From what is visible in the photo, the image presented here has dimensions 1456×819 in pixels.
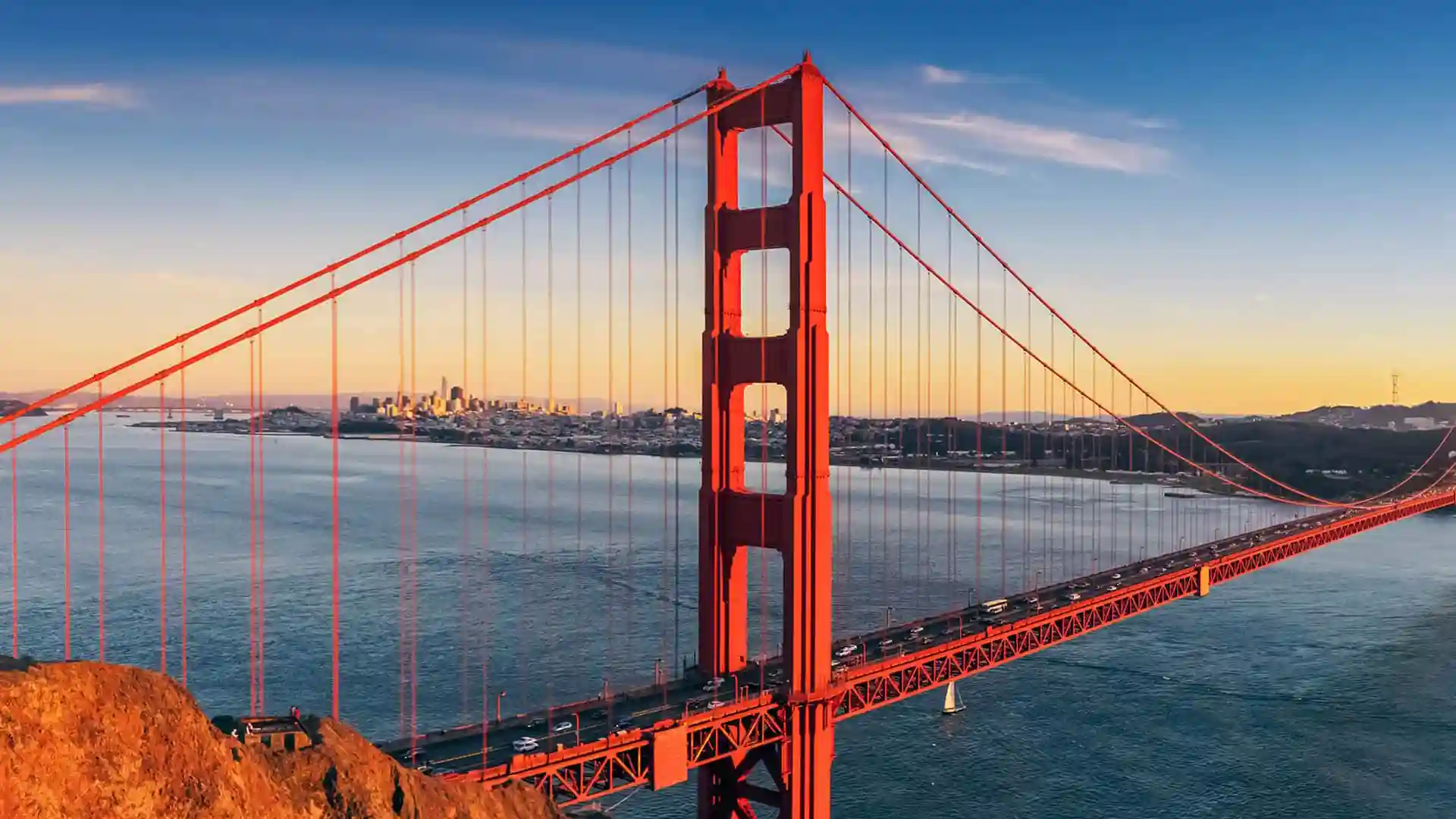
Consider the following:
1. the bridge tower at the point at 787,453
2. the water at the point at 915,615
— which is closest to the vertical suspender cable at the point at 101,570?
the water at the point at 915,615

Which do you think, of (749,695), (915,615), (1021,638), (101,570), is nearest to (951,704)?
(1021,638)

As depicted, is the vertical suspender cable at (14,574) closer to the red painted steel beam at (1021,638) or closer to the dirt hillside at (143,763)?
the dirt hillside at (143,763)

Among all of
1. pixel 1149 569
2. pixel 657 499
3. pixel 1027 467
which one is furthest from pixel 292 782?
pixel 1027 467

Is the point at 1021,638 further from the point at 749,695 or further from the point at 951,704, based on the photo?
the point at 749,695

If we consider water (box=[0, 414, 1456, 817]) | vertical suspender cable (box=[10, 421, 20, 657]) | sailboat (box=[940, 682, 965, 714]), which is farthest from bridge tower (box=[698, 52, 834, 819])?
sailboat (box=[940, 682, 965, 714])

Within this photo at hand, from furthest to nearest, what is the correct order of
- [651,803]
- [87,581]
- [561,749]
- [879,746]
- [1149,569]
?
[87,581]
[1149,569]
[879,746]
[651,803]
[561,749]

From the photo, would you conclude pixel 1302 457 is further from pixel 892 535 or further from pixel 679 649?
pixel 679 649
